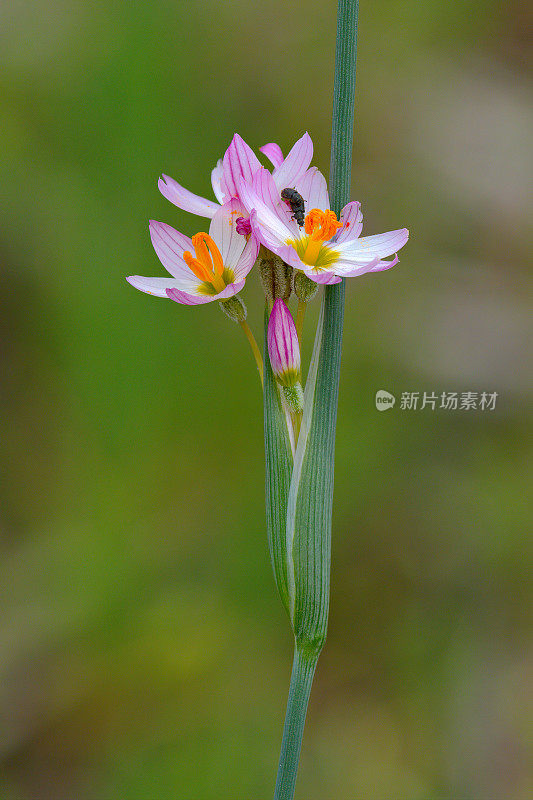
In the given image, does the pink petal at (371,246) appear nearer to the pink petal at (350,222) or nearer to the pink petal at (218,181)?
the pink petal at (350,222)

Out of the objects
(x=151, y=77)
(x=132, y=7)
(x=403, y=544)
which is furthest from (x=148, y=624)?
(x=132, y=7)

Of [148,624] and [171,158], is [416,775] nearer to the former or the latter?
[148,624]

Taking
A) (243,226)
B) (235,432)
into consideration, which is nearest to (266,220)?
(243,226)

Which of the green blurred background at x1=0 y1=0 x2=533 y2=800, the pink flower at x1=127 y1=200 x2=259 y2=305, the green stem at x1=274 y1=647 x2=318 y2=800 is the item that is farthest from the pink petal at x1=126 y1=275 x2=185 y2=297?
the green blurred background at x1=0 y1=0 x2=533 y2=800

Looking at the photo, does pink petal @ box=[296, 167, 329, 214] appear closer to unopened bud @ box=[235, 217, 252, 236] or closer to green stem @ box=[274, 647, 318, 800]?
unopened bud @ box=[235, 217, 252, 236]

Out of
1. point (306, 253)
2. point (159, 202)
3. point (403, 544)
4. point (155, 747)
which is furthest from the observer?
point (403, 544)

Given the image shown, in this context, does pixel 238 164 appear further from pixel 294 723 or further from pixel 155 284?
pixel 294 723
